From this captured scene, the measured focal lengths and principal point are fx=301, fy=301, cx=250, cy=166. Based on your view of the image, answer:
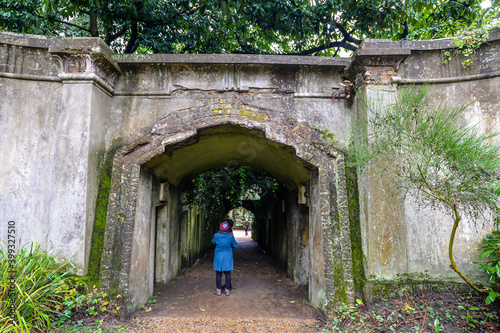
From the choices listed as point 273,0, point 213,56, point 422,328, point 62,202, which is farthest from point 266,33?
point 422,328

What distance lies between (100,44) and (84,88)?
709 millimetres

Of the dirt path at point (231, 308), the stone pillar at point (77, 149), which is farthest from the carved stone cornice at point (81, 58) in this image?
the dirt path at point (231, 308)

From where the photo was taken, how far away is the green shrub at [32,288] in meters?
3.40

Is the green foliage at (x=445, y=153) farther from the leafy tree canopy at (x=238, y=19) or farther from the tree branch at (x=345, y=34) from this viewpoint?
the tree branch at (x=345, y=34)

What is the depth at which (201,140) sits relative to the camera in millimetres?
5605

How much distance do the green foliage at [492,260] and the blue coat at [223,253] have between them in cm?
417

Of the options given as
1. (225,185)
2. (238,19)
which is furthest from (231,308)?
(238,19)

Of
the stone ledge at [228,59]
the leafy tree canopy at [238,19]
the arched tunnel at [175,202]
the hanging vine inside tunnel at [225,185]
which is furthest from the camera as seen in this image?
the hanging vine inside tunnel at [225,185]

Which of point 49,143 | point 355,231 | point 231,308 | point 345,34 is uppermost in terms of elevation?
point 345,34

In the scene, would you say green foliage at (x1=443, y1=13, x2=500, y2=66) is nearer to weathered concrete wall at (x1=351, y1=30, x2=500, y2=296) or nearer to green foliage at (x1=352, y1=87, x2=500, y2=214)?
weathered concrete wall at (x1=351, y1=30, x2=500, y2=296)

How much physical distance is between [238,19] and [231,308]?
19.8ft

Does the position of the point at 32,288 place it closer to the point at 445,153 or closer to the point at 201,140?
the point at 201,140

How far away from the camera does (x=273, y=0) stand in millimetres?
6676

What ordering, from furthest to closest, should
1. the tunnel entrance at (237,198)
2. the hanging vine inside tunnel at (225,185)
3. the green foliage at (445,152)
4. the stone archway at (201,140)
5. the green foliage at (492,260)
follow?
the hanging vine inside tunnel at (225,185), the tunnel entrance at (237,198), the stone archway at (201,140), the green foliage at (492,260), the green foliage at (445,152)
